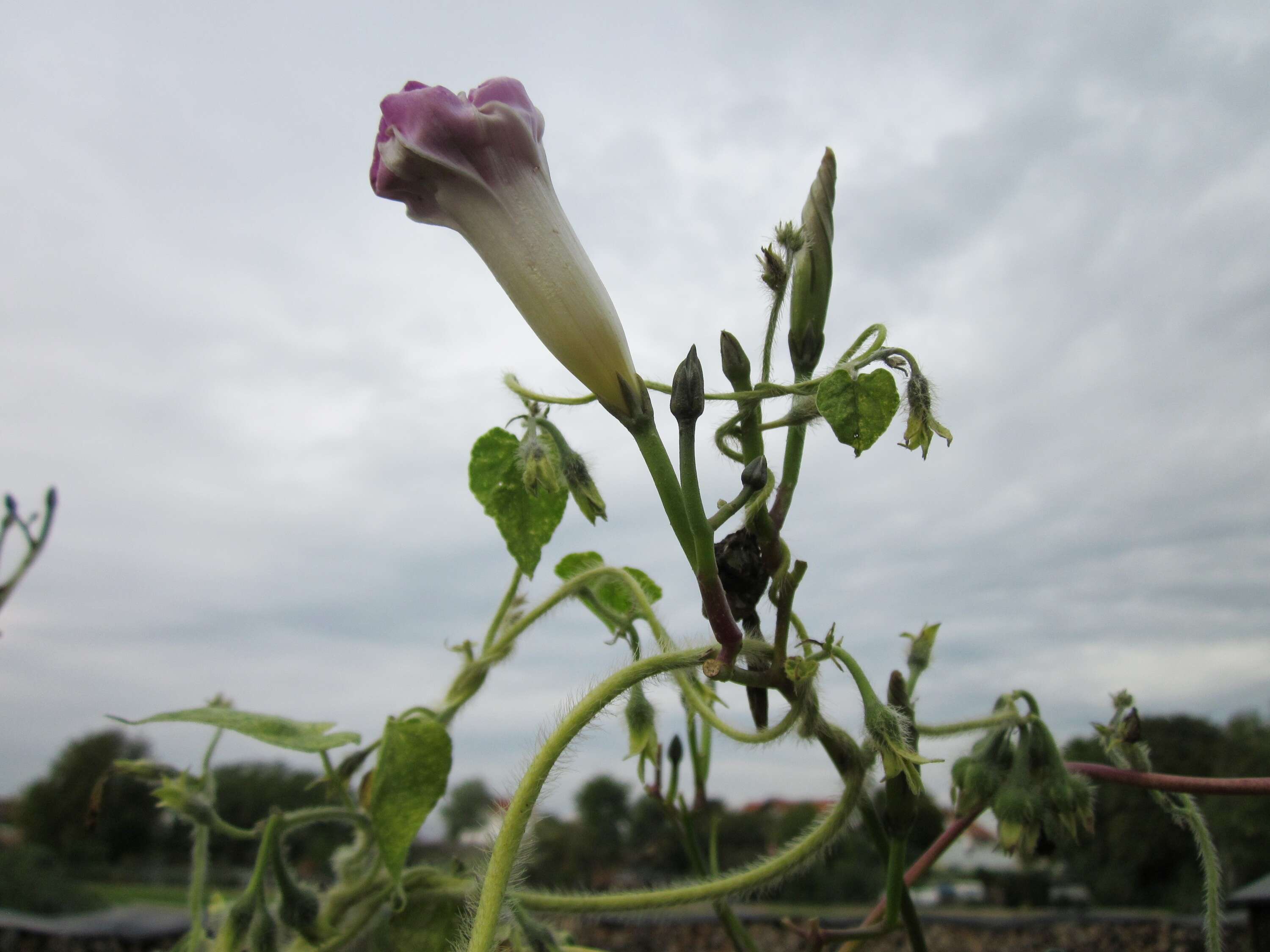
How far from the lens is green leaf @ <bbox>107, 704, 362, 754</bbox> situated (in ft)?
1.71

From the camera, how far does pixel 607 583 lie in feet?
2.26

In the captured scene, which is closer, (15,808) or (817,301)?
(817,301)

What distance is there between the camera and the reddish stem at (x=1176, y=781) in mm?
409

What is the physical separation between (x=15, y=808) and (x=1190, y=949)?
22.0 metres

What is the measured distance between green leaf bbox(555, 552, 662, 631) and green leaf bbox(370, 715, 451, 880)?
0.52ft

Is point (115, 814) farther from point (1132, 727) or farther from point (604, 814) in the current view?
point (1132, 727)

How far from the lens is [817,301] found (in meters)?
0.43

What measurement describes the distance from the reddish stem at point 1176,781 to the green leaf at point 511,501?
38 centimetres

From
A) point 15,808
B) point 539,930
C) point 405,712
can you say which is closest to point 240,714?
point 405,712

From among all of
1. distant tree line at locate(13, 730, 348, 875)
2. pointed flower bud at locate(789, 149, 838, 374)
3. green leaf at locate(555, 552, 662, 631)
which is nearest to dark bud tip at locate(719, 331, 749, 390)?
pointed flower bud at locate(789, 149, 838, 374)

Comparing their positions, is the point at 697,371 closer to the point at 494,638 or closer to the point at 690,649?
the point at 690,649

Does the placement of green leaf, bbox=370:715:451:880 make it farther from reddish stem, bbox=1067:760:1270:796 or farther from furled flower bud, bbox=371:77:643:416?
reddish stem, bbox=1067:760:1270:796

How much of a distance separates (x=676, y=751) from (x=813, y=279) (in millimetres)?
368

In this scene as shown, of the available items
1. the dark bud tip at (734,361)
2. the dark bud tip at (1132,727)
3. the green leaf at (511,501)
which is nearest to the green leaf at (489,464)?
the green leaf at (511,501)
